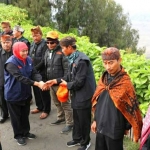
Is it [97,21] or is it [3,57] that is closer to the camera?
[3,57]

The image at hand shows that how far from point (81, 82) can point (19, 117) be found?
1.36m

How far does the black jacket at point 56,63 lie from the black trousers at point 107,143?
1601mm

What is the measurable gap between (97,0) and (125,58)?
72.2 feet

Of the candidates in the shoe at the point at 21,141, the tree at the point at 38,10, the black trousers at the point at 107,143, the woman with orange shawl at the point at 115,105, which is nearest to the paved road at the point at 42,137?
the shoe at the point at 21,141

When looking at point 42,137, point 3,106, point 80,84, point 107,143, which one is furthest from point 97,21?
point 107,143

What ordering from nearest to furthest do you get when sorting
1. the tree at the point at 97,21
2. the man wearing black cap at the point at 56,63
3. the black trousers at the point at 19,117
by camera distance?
the black trousers at the point at 19,117 < the man wearing black cap at the point at 56,63 < the tree at the point at 97,21

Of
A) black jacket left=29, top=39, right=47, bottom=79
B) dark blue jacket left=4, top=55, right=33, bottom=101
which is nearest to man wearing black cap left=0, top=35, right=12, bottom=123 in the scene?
black jacket left=29, top=39, right=47, bottom=79

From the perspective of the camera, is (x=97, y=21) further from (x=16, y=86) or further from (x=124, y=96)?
(x=124, y=96)

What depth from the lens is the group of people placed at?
109 inches

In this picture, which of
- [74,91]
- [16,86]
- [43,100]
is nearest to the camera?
[74,91]

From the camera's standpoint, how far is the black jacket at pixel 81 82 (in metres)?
3.53

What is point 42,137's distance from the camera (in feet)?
14.9

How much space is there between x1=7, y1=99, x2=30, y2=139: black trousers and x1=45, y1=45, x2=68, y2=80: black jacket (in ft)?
2.24

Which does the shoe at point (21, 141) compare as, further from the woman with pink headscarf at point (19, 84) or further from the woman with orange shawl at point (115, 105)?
the woman with orange shawl at point (115, 105)
